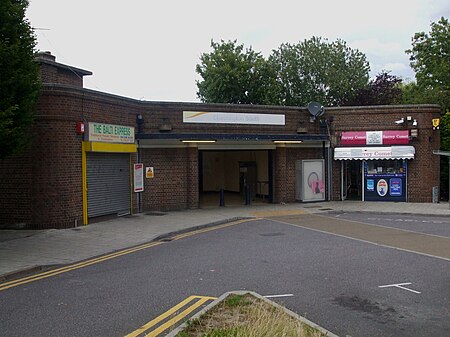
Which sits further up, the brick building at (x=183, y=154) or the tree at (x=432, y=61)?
the tree at (x=432, y=61)

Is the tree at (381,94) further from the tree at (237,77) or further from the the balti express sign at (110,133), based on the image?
the the balti express sign at (110,133)

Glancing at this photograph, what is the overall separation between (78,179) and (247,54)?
33.4m

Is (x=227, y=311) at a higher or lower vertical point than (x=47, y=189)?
lower

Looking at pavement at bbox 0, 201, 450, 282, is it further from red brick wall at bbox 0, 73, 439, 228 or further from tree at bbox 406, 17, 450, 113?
tree at bbox 406, 17, 450, 113

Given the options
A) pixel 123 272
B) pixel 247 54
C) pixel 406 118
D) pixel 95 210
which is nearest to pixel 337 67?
pixel 247 54

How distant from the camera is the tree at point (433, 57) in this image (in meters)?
39.7

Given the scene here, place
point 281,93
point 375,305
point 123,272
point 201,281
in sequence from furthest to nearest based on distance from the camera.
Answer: point 281,93 < point 123,272 < point 201,281 < point 375,305

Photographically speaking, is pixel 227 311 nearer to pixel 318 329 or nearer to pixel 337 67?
pixel 318 329

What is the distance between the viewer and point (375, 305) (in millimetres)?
7145

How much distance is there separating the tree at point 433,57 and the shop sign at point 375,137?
1721cm

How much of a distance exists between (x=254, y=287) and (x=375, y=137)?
17662 millimetres

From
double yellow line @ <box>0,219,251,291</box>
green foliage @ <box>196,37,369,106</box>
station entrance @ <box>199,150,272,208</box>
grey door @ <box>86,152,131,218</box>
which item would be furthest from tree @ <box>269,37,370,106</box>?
double yellow line @ <box>0,219,251,291</box>

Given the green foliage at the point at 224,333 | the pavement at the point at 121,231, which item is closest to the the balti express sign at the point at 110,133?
the pavement at the point at 121,231

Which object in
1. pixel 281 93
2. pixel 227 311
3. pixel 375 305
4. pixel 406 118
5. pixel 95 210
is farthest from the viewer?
pixel 281 93
